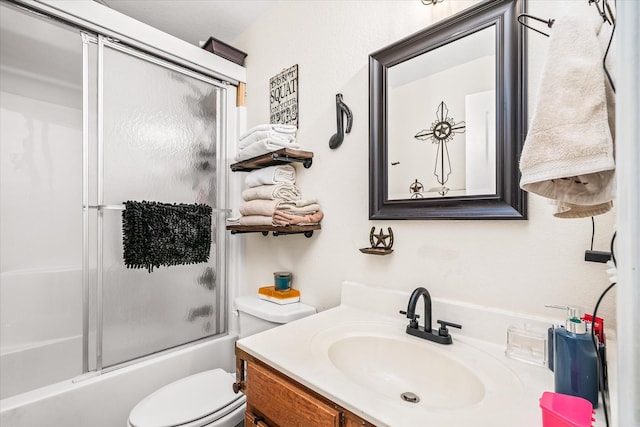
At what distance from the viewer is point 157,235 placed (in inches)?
61.2

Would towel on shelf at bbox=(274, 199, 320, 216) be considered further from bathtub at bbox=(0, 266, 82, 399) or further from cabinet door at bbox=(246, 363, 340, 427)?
bathtub at bbox=(0, 266, 82, 399)

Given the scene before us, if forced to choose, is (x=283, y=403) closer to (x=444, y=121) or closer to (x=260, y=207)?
(x=260, y=207)

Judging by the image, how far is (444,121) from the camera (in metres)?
1.06

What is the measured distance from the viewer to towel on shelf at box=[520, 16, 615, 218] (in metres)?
0.43

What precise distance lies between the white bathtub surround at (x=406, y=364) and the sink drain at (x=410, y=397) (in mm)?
20

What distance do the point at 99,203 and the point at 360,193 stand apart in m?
1.19

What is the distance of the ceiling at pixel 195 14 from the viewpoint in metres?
1.72

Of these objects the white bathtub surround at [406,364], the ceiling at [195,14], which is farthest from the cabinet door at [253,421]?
the ceiling at [195,14]

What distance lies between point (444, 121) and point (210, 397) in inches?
55.0

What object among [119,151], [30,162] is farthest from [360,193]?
[30,162]

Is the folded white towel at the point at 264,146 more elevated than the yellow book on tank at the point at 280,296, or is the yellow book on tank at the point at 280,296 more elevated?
the folded white towel at the point at 264,146

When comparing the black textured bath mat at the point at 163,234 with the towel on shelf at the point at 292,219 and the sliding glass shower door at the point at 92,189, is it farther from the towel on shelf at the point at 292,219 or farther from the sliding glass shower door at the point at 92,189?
the towel on shelf at the point at 292,219

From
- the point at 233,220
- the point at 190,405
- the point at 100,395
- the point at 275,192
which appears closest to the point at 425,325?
the point at 275,192

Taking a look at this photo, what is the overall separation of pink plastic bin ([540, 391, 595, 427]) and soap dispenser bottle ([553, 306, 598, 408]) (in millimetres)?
135
